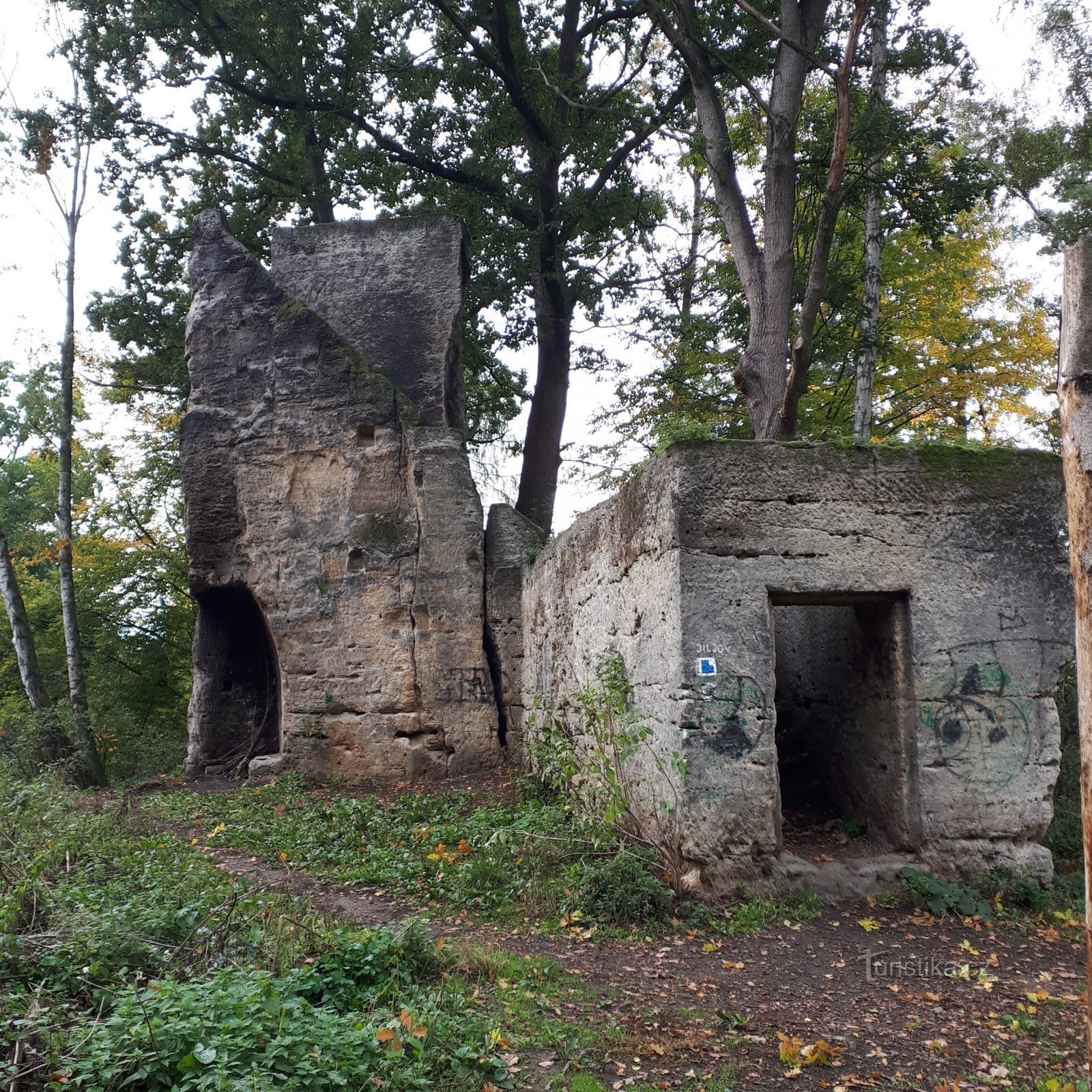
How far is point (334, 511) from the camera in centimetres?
1071

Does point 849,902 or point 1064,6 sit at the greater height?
point 1064,6

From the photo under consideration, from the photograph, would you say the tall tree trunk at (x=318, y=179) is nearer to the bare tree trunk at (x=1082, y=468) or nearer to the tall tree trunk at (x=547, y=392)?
the tall tree trunk at (x=547, y=392)

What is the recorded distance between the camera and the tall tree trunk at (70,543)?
12.6 meters

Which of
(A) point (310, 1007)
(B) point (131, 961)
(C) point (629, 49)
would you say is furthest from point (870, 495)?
(C) point (629, 49)

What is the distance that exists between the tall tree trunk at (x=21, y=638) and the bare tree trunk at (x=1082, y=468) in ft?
41.3

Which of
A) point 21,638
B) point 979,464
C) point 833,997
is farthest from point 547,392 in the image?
point 833,997

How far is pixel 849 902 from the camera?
549cm

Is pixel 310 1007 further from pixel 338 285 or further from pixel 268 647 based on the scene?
pixel 338 285

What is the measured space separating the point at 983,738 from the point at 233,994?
15.1ft

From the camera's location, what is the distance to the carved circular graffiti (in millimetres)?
5711

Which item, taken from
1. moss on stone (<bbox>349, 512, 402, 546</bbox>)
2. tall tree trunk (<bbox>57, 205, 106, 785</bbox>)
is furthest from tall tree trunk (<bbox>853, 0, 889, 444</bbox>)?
tall tree trunk (<bbox>57, 205, 106, 785</bbox>)

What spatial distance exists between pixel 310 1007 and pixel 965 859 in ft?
Answer: 13.6

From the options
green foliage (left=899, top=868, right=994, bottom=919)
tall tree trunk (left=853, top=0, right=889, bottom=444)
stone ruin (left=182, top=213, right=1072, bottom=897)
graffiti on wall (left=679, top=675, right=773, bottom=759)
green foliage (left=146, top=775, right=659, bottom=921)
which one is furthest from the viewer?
tall tree trunk (left=853, top=0, right=889, bottom=444)

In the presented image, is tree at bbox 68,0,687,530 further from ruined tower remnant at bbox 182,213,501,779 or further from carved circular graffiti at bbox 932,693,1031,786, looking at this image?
carved circular graffiti at bbox 932,693,1031,786
